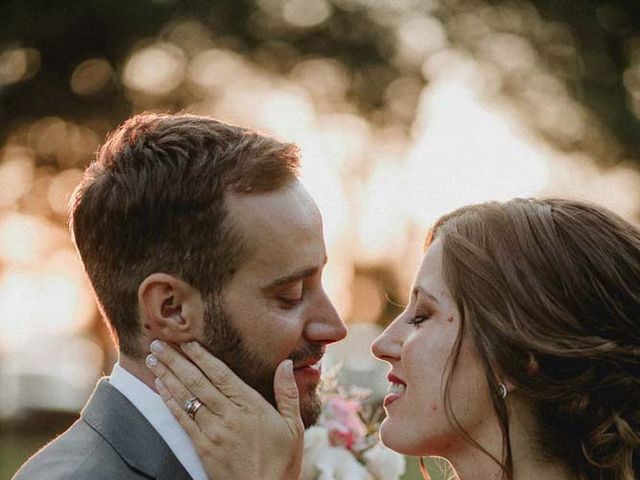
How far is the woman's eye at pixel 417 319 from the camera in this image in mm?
4697

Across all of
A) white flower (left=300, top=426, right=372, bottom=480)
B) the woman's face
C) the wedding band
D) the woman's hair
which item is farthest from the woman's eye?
white flower (left=300, top=426, right=372, bottom=480)

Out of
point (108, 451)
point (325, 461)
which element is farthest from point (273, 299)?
point (325, 461)

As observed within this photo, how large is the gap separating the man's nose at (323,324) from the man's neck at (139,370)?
2.02 ft

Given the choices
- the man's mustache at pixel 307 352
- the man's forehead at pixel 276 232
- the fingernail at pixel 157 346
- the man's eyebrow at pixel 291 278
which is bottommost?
the man's mustache at pixel 307 352

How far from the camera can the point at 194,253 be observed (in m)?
4.60

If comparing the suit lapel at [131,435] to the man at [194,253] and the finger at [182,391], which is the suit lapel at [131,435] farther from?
the finger at [182,391]

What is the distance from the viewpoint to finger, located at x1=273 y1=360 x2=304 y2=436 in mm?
4656

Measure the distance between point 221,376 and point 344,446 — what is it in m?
1.38

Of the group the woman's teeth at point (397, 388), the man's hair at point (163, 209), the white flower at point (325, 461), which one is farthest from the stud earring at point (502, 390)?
the white flower at point (325, 461)

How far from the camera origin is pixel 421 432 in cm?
457

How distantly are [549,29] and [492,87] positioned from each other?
4.25 ft

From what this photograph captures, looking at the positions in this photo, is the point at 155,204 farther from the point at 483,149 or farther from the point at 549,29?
the point at 549,29

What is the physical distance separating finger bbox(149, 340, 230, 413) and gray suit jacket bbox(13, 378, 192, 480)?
0.19 meters

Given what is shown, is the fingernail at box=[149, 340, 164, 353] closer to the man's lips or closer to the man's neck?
the man's neck
